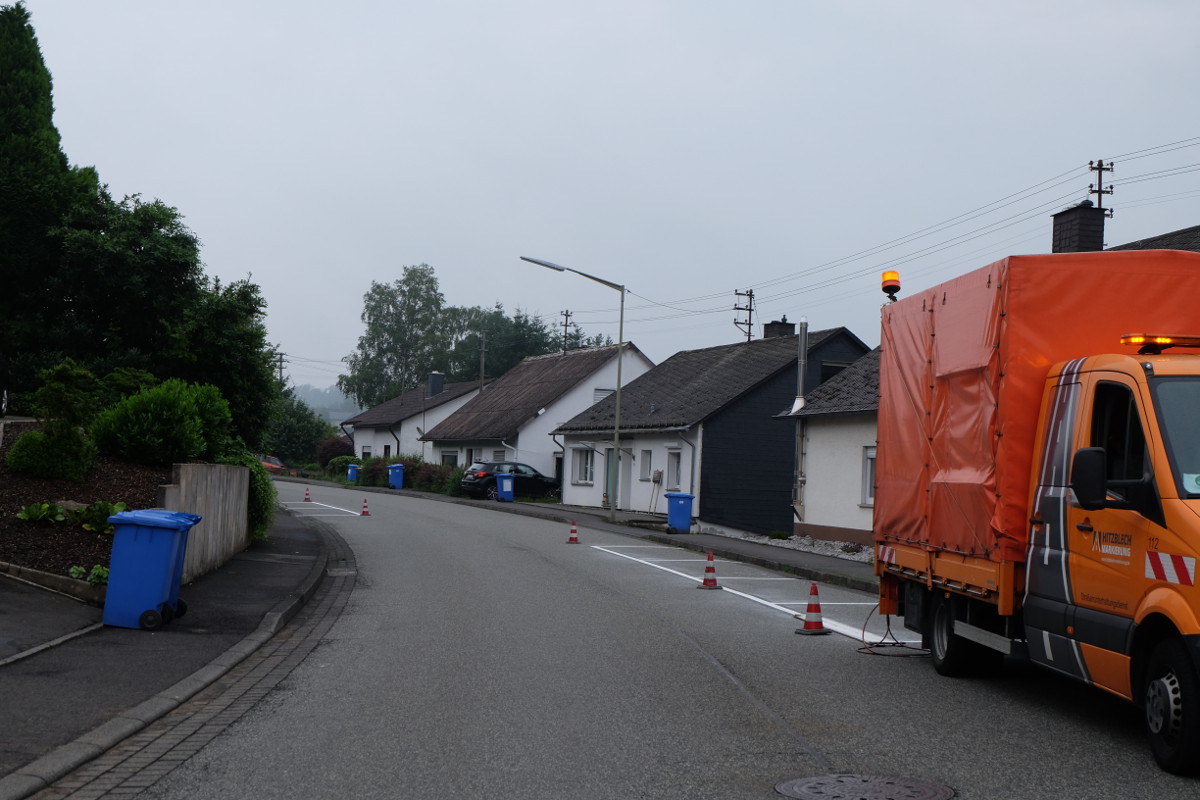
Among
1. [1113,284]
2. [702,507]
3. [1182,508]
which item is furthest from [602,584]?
[702,507]

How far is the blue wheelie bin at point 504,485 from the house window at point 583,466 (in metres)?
2.51

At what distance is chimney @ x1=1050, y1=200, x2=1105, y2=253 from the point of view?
26.7m

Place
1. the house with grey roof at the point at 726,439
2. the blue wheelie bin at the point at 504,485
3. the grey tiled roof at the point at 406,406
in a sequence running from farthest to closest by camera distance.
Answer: the grey tiled roof at the point at 406,406 < the blue wheelie bin at the point at 504,485 < the house with grey roof at the point at 726,439

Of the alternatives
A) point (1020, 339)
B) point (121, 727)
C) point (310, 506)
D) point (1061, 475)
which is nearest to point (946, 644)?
point (1061, 475)

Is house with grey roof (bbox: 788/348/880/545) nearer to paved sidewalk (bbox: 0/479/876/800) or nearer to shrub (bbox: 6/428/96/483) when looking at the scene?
paved sidewalk (bbox: 0/479/876/800)

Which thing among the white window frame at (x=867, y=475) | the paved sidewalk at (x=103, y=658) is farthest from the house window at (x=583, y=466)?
the paved sidewalk at (x=103, y=658)

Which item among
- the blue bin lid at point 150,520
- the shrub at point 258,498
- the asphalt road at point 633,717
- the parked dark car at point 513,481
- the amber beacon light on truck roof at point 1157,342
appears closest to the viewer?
the asphalt road at point 633,717

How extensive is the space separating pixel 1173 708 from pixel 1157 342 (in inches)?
98.7

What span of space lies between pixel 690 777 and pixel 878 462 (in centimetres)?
627

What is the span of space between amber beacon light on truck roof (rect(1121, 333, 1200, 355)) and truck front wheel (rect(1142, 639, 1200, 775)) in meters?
2.11

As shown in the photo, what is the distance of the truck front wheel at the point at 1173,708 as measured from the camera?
6324 millimetres

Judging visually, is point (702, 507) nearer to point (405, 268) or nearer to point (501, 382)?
point (501, 382)

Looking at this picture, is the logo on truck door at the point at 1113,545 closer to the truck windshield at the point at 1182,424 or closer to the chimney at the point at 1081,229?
the truck windshield at the point at 1182,424

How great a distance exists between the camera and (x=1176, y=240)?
2431 centimetres
